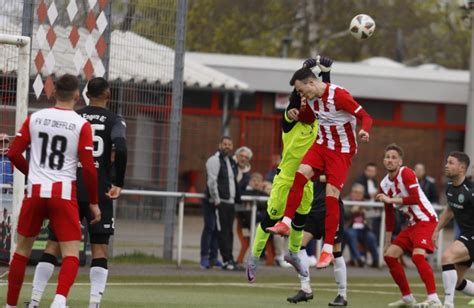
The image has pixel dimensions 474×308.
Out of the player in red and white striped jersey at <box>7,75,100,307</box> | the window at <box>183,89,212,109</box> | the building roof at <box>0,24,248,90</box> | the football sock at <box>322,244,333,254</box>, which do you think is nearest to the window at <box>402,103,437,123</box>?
the window at <box>183,89,212,109</box>

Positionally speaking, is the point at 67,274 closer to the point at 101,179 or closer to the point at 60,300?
the point at 60,300

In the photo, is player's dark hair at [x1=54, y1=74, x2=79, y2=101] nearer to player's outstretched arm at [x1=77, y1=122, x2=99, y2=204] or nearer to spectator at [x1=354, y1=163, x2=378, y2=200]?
player's outstretched arm at [x1=77, y1=122, x2=99, y2=204]

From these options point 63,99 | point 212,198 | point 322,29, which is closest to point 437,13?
point 322,29

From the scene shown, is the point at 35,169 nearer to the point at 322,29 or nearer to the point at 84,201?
the point at 84,201

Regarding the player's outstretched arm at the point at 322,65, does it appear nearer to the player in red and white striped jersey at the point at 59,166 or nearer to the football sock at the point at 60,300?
the player in red and white striped jersey at the point at 59,166

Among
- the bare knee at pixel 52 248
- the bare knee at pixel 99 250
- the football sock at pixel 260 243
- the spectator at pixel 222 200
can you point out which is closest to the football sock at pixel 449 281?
the football sock at pixel 260 243

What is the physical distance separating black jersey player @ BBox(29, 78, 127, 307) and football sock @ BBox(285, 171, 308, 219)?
2612 millimetres

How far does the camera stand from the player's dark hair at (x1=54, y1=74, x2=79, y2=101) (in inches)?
444

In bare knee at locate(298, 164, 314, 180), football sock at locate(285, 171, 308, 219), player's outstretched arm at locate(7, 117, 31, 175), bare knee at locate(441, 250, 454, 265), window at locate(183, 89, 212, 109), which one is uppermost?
window at locate(183, 89, 212, 109)

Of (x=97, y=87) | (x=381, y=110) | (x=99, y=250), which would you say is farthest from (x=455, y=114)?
(x=97, y=87)

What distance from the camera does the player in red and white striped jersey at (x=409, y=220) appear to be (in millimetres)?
15078

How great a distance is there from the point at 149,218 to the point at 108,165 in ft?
31.1

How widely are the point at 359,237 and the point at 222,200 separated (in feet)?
11.5

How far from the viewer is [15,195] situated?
14570mm
